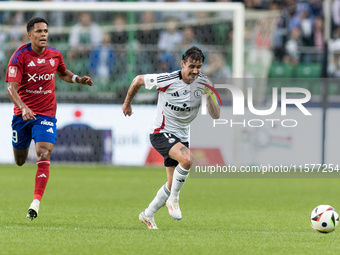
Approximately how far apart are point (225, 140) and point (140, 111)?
6.69ft

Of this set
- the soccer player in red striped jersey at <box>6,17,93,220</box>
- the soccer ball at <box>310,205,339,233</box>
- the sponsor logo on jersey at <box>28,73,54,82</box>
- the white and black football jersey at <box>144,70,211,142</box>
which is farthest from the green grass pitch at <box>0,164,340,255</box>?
the sponsor logo on jersey at <box>28,73,54,82</box>

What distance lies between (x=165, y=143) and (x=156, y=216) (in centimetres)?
162

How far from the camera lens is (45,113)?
31.2 feet

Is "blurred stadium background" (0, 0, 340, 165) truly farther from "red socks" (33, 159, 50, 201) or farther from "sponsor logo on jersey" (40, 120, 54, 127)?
"red socks" (33, 159, 50, 201)

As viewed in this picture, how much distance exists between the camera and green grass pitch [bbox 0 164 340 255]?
23.6 ft

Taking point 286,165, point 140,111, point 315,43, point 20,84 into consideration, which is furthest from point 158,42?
point 20,84

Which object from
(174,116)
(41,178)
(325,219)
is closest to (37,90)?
(41,178)

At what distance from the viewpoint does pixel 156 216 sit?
1007 centimetres

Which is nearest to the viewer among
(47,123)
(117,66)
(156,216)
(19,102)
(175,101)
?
(175,101)

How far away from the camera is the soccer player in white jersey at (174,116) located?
857 cm

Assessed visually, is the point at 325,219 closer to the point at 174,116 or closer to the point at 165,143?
the point at 165,143

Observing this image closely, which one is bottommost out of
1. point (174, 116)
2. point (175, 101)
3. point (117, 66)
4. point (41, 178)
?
point (41, 178)

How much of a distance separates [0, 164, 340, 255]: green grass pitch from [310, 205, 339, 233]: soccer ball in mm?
113

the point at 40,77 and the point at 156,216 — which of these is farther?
the point at 156,216
